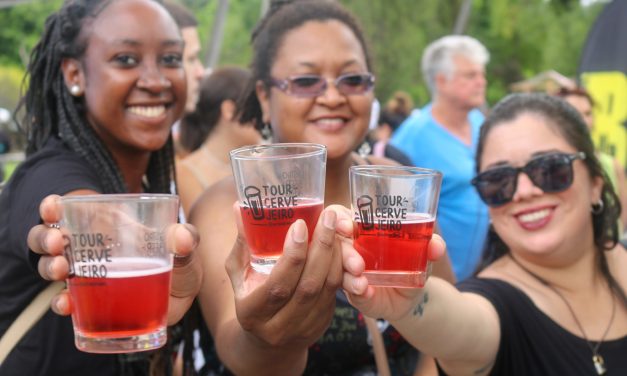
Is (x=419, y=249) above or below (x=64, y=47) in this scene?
below

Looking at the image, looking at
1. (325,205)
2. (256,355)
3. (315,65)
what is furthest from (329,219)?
(315,65)

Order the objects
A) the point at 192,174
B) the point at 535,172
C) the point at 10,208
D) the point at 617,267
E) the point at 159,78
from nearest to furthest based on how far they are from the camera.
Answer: the point at 10,208
the point at 159,78
the point at 535,172
the point at 617,267
the point at 192,174

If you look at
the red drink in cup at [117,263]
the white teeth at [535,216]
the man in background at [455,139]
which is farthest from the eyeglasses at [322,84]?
the man in background at [455,139]

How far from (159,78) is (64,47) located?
1.32 ft

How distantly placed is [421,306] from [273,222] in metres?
0.75

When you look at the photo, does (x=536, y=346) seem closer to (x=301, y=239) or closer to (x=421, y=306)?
(x=421, y=306)

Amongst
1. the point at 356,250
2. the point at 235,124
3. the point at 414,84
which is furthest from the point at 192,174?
the point at 414,84

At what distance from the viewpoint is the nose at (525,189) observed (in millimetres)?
2875

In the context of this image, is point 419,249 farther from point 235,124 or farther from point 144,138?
point 235,124

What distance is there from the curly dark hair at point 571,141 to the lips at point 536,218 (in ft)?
0.84

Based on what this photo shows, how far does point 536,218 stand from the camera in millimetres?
2910

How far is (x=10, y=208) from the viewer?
219 cm

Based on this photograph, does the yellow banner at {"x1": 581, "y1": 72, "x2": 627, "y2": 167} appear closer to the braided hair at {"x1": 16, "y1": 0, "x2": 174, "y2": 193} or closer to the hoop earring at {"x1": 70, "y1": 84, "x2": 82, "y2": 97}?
the braided hair at {"x1": 16, "y1": 0, "x2": 174, "y2": 193}

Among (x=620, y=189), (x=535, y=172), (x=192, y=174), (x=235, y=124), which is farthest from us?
(x=620, y=189)
